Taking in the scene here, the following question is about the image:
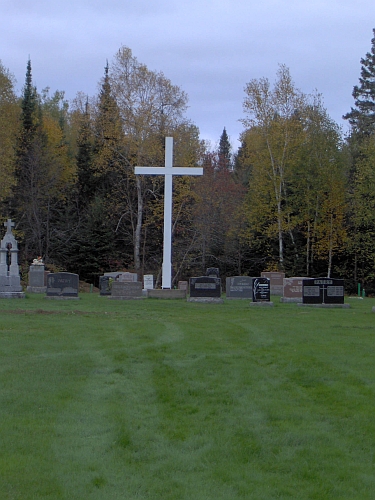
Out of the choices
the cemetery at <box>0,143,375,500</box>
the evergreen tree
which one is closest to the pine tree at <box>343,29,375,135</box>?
the evergreen tree

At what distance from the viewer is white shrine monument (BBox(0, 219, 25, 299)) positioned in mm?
23931

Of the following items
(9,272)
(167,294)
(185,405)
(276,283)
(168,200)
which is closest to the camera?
(185,405)

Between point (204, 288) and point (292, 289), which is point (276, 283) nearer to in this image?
point (292, 289)

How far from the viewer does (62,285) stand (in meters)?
23.6

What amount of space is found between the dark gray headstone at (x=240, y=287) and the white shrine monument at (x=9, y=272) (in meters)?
8.37

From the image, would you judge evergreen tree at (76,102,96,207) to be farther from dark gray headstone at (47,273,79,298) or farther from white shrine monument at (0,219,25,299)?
dark gray headstone at (47,273,79,298)

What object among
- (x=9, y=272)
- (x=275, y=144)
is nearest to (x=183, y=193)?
(x=275, y=144)

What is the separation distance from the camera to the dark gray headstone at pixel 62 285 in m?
23.6

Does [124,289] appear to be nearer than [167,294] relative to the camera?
Yes

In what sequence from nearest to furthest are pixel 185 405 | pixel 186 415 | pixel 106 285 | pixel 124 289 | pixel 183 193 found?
pixel 186 415
pixel 185 405
pixel 124 289
pixel 106 285
pixel 183 193

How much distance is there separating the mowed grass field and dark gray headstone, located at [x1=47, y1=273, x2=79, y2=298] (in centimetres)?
1068

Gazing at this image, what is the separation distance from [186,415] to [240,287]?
19463 millimetres

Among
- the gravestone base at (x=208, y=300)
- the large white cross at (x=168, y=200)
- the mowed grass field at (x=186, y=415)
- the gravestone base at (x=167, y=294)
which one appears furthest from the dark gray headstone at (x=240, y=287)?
the mowed grass field at (x=186, y=415)

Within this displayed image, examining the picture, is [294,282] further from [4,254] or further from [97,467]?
[97,467]
